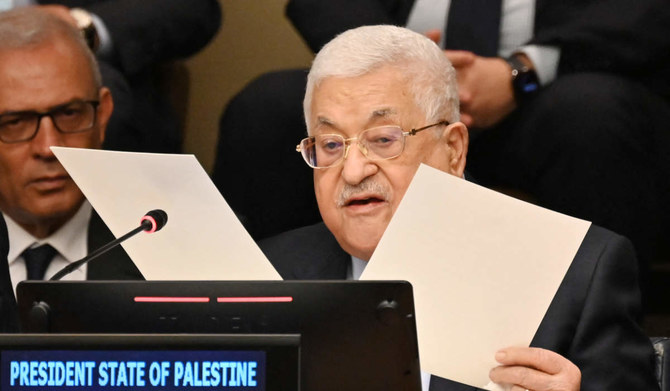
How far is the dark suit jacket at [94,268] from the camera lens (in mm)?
1360

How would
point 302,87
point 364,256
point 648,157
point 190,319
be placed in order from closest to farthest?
point 190,319, point 364,256, point 648,157, point 302,87

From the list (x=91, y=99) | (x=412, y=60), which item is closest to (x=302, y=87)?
(x=91, y=99)

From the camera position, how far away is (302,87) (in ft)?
6.49

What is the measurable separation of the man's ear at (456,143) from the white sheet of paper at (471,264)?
434 mm

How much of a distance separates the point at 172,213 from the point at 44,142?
0.54 m

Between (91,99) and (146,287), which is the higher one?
(91,99)

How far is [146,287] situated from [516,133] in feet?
3.29

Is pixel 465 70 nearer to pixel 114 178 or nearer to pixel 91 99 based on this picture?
pixel 91 99

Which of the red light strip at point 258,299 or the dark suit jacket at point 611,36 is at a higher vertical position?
the dark suit jacket at point 611,36

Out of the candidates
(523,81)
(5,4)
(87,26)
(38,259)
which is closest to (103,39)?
(87,26)

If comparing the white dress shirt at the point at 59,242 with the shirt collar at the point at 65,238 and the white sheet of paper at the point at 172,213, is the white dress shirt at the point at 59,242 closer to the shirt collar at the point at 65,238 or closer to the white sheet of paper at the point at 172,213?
the shirt collar at the point at 65,238

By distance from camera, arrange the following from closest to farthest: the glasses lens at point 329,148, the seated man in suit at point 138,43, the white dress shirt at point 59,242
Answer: the glasses lens at point 329,148 < the white dress shirt at point 59,242 < the seated man in suit at point 138,43

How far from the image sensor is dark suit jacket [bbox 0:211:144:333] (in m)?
1.36

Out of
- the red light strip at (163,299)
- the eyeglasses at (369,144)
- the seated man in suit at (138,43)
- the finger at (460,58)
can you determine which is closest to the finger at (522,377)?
the red light strip at (163,299)
